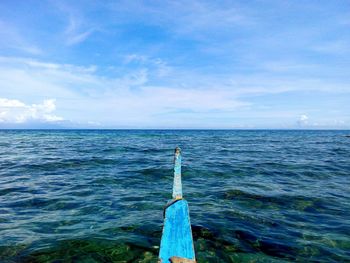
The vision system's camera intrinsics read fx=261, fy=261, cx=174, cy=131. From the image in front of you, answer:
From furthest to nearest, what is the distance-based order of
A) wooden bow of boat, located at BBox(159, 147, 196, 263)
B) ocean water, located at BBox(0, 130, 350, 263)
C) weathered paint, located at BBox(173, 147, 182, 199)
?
ocean water, located at BBox(0, 130, 350, 263)
weathered paint, located at BBox(173, 147, 182, 199)
wooden bow of boat, located at BBox(159, 147, 196, 263)

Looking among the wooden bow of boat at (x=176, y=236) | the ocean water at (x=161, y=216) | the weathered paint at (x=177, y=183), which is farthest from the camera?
the ocean water at (x=161, y=216)

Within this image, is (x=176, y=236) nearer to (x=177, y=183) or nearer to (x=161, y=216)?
(x=177, y=183)

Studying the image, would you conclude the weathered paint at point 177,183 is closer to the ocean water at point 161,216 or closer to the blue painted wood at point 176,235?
the blue painted wood at point 176,235

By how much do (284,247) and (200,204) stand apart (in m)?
3.35

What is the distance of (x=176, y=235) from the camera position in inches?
104

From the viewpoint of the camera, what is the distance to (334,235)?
6.57m

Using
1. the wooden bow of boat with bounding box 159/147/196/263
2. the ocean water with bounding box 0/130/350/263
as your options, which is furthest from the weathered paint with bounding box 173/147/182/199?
the ocean water with bounding box 0/130/350/263

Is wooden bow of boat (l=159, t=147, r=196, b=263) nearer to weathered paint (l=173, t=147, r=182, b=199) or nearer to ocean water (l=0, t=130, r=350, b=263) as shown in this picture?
weathered paint (l=173, t=147, r=182, b=199)

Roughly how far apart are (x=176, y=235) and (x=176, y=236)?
0.01 metres

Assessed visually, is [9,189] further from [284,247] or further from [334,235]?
[334,235]

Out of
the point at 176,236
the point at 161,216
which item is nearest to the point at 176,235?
the point at 176,236

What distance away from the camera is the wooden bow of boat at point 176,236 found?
2406 millimetres

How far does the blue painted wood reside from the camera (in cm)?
244

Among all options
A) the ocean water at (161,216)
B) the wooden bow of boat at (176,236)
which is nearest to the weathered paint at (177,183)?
the wooden bow of boat at (176,236)
